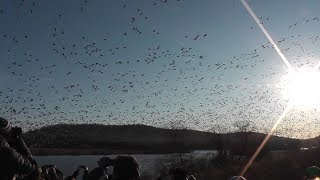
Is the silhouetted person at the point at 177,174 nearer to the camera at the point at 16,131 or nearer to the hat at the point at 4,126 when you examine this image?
the camera at the point at 16,131

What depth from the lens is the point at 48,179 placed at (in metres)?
7.08

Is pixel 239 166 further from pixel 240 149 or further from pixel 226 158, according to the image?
pixel 240 149

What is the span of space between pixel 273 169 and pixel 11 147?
79.9 m

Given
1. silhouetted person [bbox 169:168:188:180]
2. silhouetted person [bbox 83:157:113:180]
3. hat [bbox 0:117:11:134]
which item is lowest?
hat [bbox 0:117:11:134]

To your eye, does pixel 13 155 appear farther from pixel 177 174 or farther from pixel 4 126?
pixel 177 174

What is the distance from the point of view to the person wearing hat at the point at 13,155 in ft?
14.8

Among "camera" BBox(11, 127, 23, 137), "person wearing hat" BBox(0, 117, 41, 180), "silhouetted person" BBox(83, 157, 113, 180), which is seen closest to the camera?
"person wearing hat" BBox(0, 117, 41, 180)

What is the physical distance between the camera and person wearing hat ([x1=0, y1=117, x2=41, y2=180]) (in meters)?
4.52

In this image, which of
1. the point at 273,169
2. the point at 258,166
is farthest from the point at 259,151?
the point at 273,169

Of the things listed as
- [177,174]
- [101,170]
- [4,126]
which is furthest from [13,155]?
[177,174]

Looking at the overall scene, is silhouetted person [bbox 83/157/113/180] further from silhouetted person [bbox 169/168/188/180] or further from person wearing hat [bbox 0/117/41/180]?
silhouetted person [bbox 169/168/188/180]

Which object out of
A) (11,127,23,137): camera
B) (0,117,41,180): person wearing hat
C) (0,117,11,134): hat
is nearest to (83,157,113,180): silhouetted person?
(0,117,41,180): person wearing hat

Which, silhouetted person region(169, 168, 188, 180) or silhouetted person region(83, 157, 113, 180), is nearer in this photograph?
silhouetted person region(83, 157, 113, 180)

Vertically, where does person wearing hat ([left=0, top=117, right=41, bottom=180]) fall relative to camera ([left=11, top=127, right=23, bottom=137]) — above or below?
below
